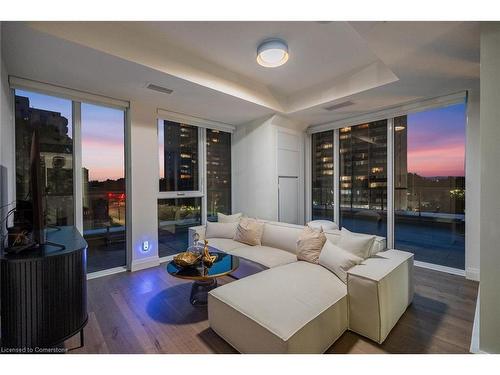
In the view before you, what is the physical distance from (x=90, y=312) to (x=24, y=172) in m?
1.85

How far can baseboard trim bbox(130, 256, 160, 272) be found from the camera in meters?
3.34

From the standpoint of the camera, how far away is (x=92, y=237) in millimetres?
3674

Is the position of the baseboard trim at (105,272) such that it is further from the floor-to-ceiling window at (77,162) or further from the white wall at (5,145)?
the white wall at (5,145)

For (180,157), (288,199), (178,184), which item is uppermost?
(180,157)

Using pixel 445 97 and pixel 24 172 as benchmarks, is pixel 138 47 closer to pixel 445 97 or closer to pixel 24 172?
pixel 24 172

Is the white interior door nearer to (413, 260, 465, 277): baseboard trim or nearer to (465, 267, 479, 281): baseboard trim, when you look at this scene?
(413, 260, 465, 277): baseboard trim

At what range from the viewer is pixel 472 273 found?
2924 millimetres

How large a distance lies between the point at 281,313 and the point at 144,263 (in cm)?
260

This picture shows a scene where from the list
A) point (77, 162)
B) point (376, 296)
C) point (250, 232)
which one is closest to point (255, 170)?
point (250, 232)

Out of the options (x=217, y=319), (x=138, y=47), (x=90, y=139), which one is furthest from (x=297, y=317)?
(x=90, y=139)

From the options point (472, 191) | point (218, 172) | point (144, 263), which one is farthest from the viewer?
point (218, 172)

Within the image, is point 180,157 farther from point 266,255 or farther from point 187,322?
point 187,322
